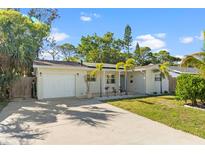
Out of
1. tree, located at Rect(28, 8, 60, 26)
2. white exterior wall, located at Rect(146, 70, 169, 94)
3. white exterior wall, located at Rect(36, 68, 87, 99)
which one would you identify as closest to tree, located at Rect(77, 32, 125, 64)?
tree, located at Rect(28, 8, 60, 26)

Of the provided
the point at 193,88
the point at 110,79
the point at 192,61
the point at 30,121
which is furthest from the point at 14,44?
the point at 193,88

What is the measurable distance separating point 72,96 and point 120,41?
28372mm

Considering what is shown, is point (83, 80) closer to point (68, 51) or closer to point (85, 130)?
point (85, 130)

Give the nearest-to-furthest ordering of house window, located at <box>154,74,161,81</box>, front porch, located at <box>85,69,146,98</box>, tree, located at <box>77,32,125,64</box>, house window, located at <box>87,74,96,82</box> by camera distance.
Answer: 1. house window, located at <box>87,74,96,82</box>
2. front porch, located at <box>85,69,146,98</box>
3. house window, located at <box>154,74,161,81</box>
4. tree, located at <box>77,32,125,64</box>

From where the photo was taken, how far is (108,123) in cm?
945

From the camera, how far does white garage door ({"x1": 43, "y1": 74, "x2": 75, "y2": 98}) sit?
18214 mm

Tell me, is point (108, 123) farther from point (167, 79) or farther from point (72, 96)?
point (167, 79)

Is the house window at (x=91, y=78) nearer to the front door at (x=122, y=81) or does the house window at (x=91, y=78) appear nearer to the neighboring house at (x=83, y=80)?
the neighboring house at (x=83, y=80)

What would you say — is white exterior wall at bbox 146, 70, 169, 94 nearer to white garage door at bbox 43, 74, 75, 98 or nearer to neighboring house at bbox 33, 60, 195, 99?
neighboring house at bbox 33, 60, 195, 99

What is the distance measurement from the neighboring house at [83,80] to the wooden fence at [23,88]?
0.99 meters

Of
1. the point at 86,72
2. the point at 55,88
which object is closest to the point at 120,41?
the point at 86,72

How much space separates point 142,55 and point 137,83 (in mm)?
25050

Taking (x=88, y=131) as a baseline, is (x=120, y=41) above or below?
above

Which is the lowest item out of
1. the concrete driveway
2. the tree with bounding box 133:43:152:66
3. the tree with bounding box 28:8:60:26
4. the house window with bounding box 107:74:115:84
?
the concrete driveway
